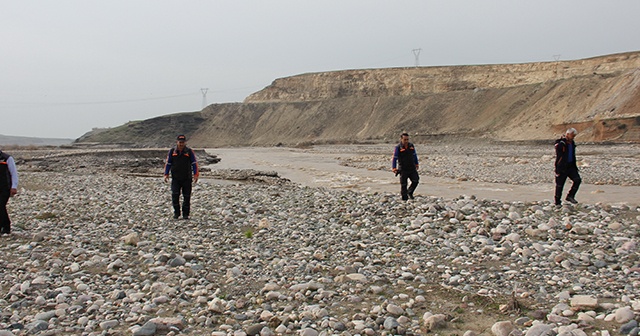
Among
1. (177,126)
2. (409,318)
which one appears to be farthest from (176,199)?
(177,126)

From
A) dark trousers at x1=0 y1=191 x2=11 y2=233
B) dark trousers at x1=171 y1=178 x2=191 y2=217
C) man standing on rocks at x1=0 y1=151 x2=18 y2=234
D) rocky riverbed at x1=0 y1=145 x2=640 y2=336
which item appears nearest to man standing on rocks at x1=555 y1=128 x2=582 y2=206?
rocky riverbed at x1=0 y1=145 x2=640 y2=336

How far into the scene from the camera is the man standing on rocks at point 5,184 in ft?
30.9

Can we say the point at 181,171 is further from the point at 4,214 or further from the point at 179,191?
the point at 4,214

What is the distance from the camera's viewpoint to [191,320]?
5.49m

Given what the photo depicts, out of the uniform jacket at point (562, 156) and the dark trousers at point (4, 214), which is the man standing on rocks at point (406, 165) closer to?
the uniform jacket at point (562, 156)

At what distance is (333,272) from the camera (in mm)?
7086

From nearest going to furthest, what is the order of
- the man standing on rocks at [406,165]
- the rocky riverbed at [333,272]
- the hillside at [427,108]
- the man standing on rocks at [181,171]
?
1. the rocky riverbed at [333,272]
2. the man standing on rocks at [181,171]
3. the man standing on rocks at [406,165]
4. the hillside at [427,108]

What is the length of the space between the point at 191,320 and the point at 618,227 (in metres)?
7.29

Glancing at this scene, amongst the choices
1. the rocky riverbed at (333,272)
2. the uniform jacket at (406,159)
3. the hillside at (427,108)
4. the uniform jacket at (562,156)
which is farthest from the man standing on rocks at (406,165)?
the hillside at (427,108)

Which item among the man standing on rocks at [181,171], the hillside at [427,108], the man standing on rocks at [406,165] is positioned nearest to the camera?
the man standing on rocks at [181,171]

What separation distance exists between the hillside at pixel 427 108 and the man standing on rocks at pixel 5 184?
4500 centimetres

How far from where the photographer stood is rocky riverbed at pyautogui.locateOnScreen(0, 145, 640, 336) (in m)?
5.28

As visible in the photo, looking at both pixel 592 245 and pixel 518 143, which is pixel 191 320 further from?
pixel 518 143

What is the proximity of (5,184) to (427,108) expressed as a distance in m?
76.4
